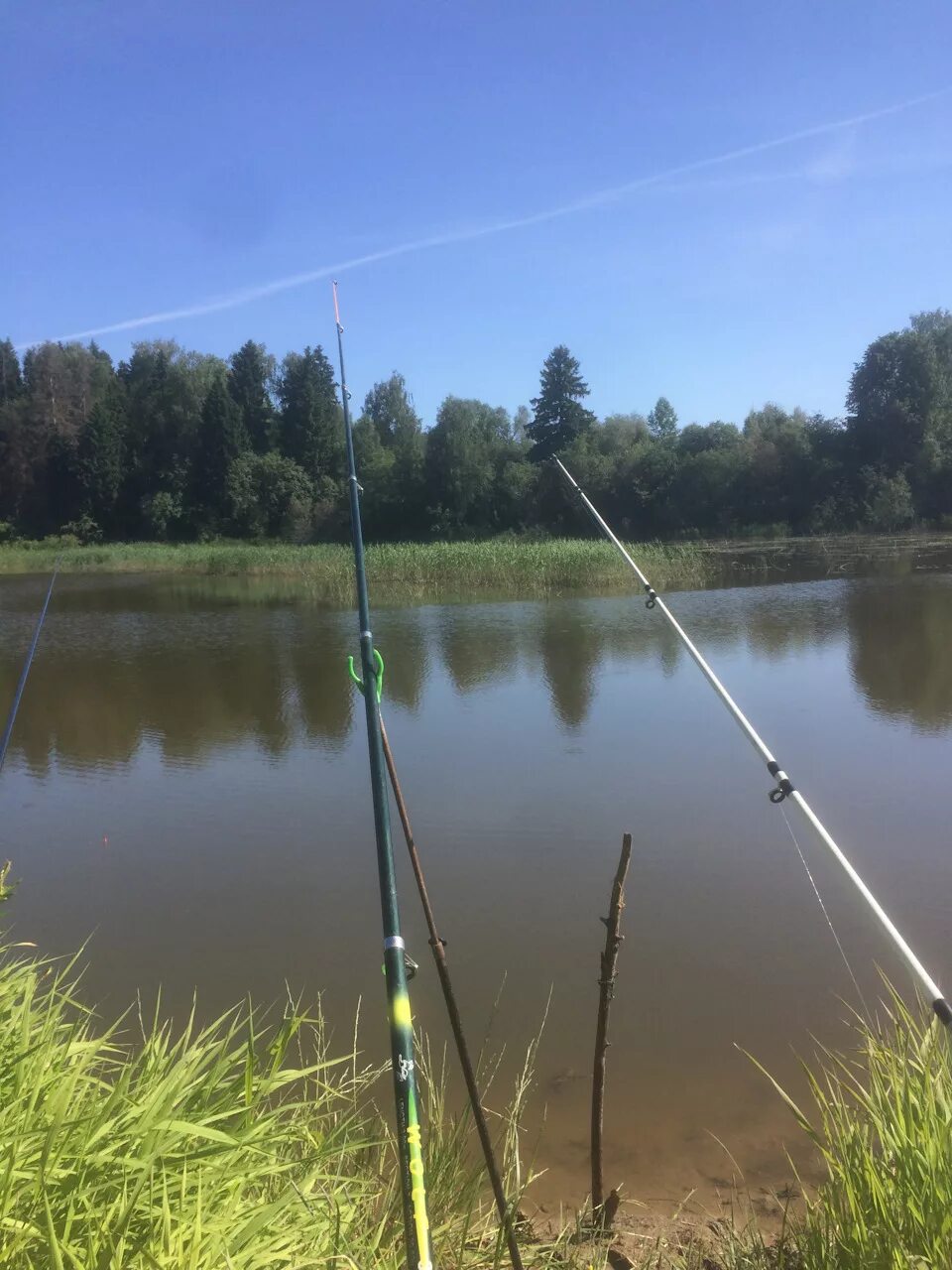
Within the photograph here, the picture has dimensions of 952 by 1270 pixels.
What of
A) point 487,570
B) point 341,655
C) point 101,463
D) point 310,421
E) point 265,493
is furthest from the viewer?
point 310,421

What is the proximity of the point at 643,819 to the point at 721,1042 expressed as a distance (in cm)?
215

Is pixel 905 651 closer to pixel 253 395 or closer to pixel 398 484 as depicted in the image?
pixel 398 484

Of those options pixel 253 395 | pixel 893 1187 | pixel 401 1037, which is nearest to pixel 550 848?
pixel 893 1187

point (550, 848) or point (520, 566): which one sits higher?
point (520, 566)

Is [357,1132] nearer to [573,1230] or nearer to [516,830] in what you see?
[573,1230]

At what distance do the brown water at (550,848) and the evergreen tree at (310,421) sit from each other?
31245 mm

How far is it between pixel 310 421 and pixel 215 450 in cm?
433

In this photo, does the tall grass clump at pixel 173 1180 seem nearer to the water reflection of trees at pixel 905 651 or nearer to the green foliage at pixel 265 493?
the water reflection of trees at pixel 905 651

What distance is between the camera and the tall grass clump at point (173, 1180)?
140 centimetres

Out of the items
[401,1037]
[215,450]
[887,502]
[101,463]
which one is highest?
[215,450]

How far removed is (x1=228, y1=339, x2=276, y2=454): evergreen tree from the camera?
144 feet

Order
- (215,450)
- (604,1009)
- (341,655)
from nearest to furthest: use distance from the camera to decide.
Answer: (604,1009) < (341,655) < (215,450)

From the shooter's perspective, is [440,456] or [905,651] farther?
[440,456]

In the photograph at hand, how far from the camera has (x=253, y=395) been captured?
44812mm
